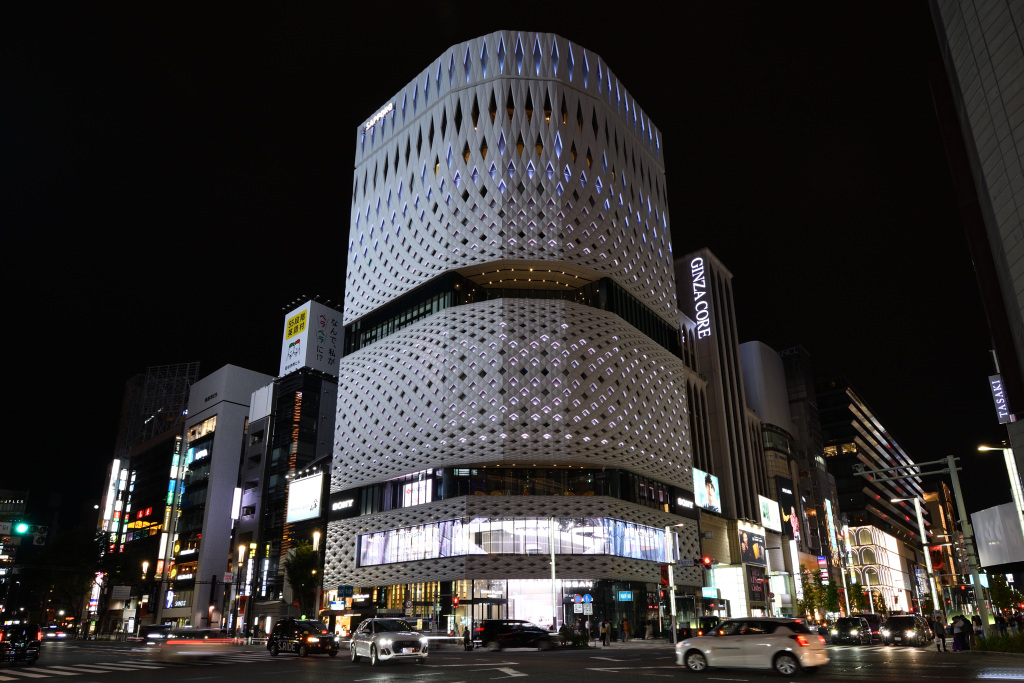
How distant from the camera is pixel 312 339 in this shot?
313ft

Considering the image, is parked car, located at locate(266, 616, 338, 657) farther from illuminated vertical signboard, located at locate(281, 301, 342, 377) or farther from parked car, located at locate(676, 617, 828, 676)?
illuminated vertical signboard, located at locate(281, 301, 342, 377)

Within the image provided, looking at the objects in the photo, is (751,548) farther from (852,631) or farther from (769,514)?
(852,631)

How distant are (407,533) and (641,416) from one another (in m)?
25.2

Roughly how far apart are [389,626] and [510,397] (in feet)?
120

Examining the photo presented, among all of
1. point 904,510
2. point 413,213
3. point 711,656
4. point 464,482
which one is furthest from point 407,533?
point 904,510

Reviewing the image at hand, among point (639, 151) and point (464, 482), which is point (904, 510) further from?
point (464, 482)

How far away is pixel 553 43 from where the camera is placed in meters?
74.9

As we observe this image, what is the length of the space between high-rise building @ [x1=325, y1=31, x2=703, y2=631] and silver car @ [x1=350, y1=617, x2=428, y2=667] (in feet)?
102

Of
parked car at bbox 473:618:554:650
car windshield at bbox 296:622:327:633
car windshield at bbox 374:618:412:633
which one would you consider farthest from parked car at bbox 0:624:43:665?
parked car at bbox 473:618:554:650

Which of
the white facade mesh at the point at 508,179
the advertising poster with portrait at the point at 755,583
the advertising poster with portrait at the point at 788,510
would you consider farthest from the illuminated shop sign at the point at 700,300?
the advertising poster with portrait at the point at 755,583

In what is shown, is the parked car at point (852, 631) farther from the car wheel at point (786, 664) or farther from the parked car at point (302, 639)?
the parked car at point (302, 639)

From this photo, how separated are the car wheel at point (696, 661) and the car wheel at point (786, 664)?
2135mm

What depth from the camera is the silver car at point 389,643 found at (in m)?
25.6

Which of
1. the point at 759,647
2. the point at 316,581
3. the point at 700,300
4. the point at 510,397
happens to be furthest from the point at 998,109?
the point at 700,300
